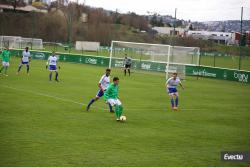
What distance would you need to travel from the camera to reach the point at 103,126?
17391 mm

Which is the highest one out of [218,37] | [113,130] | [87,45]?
[218,37]

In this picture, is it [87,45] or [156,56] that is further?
[87,45]

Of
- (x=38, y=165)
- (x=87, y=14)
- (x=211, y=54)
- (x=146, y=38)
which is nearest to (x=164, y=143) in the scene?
(x=38, y=165)

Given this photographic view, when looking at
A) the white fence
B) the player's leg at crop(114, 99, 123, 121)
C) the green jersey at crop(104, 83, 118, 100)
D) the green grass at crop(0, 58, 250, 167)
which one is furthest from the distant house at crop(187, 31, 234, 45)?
the player's leg at crop(114, 99, 123, 121)

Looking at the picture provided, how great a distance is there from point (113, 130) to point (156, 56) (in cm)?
3091

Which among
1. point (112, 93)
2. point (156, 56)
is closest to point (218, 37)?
point (156, 56)

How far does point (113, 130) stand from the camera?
1670 centimetres

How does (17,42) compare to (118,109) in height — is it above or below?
above

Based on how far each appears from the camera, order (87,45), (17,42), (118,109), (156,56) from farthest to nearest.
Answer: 1. (87,45)
2. (17,42)
3. (156,56)
4. (118,109)

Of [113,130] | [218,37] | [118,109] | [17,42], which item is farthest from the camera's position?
[17,42]

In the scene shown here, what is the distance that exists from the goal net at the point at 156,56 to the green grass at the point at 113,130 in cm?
1583

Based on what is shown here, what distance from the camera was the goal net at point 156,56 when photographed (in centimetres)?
4484

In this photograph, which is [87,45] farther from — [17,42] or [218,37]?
[218,37]

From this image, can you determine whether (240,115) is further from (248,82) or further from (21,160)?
(248,82)
